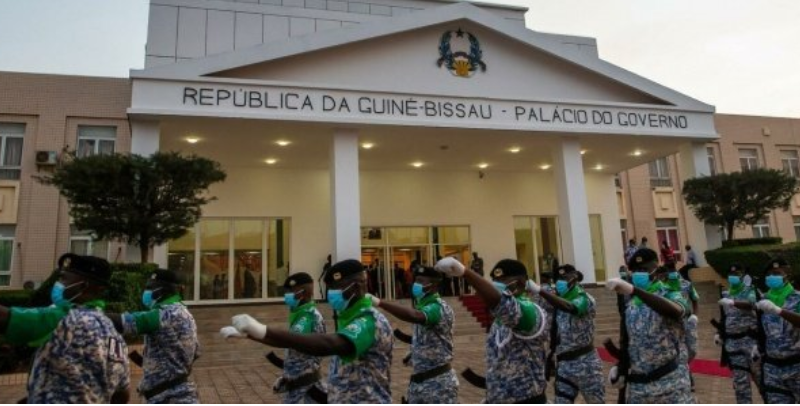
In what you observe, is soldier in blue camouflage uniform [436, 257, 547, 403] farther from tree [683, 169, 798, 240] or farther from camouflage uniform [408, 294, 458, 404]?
tree [683, 169, 798, 240]

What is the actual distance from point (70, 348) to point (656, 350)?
4020mm

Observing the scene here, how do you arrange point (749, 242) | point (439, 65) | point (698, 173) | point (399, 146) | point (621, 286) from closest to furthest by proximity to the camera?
1. point (621, 286)
2. point (439, 65)
3. point (399, 146)
4. point (749, 242)
5. point (698, 173)

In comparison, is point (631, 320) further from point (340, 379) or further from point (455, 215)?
point (455, 215)

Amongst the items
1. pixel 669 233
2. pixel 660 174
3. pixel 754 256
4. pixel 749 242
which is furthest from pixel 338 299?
pixel 660 174

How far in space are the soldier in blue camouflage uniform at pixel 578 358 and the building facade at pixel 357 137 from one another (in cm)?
899

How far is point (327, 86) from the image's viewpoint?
49.6ft

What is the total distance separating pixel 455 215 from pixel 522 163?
313 centimetres

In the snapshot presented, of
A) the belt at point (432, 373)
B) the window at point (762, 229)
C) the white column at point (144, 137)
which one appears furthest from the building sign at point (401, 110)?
the window at point (762, 229)

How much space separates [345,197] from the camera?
15.2m

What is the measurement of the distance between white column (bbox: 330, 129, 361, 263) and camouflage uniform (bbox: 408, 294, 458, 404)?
9.55 meters

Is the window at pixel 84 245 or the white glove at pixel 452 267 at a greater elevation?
the window at pixel 84 245

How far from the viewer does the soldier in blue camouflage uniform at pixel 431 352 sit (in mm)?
4961

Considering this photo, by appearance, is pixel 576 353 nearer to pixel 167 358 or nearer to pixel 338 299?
pixel 338 299

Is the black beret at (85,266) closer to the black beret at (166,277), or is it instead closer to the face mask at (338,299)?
the black beret at (166,277)
